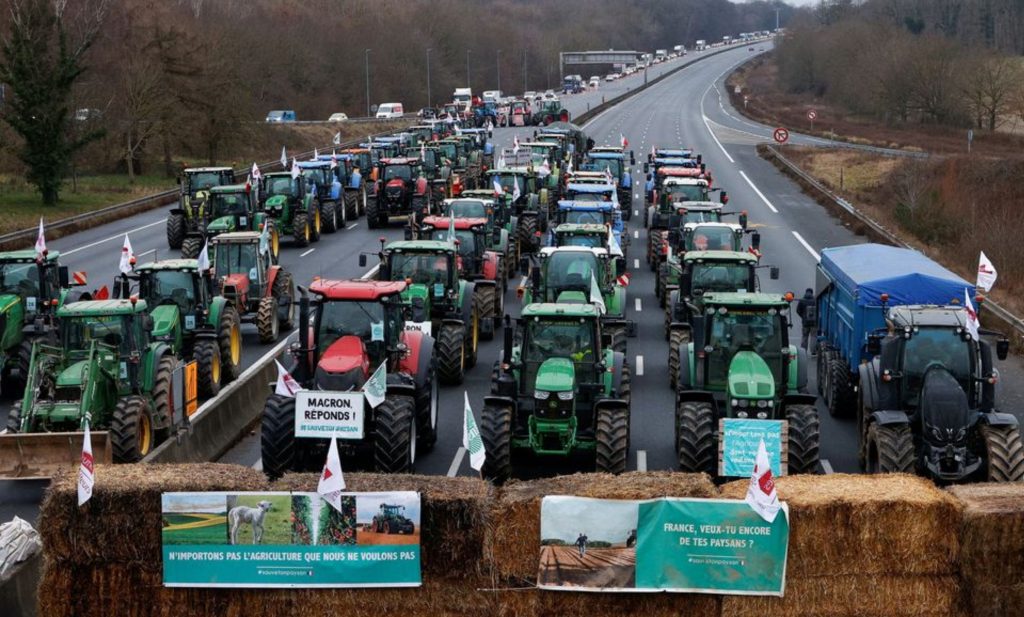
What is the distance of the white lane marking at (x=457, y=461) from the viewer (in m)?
20.3

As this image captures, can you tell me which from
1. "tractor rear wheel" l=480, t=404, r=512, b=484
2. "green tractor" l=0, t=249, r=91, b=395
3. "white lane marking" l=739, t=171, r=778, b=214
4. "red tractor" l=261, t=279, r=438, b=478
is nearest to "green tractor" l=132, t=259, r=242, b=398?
"green tractor" l=0, t=249, r=91, b=395

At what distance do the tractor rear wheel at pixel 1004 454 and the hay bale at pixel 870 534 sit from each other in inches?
137

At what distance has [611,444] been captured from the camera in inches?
712

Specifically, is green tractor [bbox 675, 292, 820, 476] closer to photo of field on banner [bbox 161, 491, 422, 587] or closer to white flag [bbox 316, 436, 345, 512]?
photo of field on banner [bbox 161, 491, 422, 587]

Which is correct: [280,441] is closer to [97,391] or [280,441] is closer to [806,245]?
[97,391]

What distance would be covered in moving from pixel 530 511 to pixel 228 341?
1325cm

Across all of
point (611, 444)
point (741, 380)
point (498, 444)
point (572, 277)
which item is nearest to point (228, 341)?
point (572, 277)

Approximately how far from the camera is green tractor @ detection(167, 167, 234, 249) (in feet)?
142

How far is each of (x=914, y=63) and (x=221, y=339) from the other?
84640 mm

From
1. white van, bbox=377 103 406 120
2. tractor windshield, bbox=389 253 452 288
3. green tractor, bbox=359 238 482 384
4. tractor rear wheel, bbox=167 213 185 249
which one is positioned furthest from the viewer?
white van, bbox=377 103 406 120

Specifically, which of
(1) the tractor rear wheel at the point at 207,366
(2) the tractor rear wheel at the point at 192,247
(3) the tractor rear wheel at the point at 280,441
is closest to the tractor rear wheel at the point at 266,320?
(1) the tractor rear wheel at the point at 207,366

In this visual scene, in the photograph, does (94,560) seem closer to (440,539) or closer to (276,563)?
(276,563)

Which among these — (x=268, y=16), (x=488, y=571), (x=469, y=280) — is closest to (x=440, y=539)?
(x=488, y=571)

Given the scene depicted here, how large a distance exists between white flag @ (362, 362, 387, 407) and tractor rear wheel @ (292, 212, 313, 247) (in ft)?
89.6
